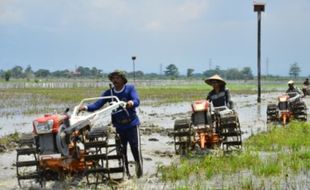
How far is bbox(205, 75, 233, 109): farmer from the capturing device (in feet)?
41.2

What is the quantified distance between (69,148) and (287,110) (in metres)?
11.3

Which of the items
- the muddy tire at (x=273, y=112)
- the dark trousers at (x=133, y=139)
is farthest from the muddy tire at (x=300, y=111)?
the dark trousers at (x=133, y=139)

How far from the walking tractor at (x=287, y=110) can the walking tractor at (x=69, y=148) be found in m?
10.4

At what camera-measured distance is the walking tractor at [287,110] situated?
18641 mm

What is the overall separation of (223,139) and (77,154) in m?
4.20

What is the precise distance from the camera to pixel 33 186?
9188mm

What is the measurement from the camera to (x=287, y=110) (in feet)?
61.1

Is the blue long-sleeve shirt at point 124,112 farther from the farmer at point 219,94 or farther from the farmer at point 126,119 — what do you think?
the farmer at point 219,94

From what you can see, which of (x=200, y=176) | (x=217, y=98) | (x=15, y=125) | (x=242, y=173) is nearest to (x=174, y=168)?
(x=200, y=176)

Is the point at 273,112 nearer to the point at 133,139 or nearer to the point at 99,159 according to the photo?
the point at 133,139

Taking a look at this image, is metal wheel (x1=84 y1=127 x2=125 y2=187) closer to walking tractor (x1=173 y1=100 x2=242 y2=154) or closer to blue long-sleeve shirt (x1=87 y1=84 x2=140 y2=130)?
blue long-sleeve shirt (x1=87 y1=84 x2=140 y2=130)

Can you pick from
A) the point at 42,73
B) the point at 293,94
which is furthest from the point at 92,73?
the point at 293,94

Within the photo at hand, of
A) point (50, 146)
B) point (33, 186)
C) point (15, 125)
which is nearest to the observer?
point (50, 146)

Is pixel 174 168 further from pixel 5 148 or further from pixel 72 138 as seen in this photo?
pixel 5 148
